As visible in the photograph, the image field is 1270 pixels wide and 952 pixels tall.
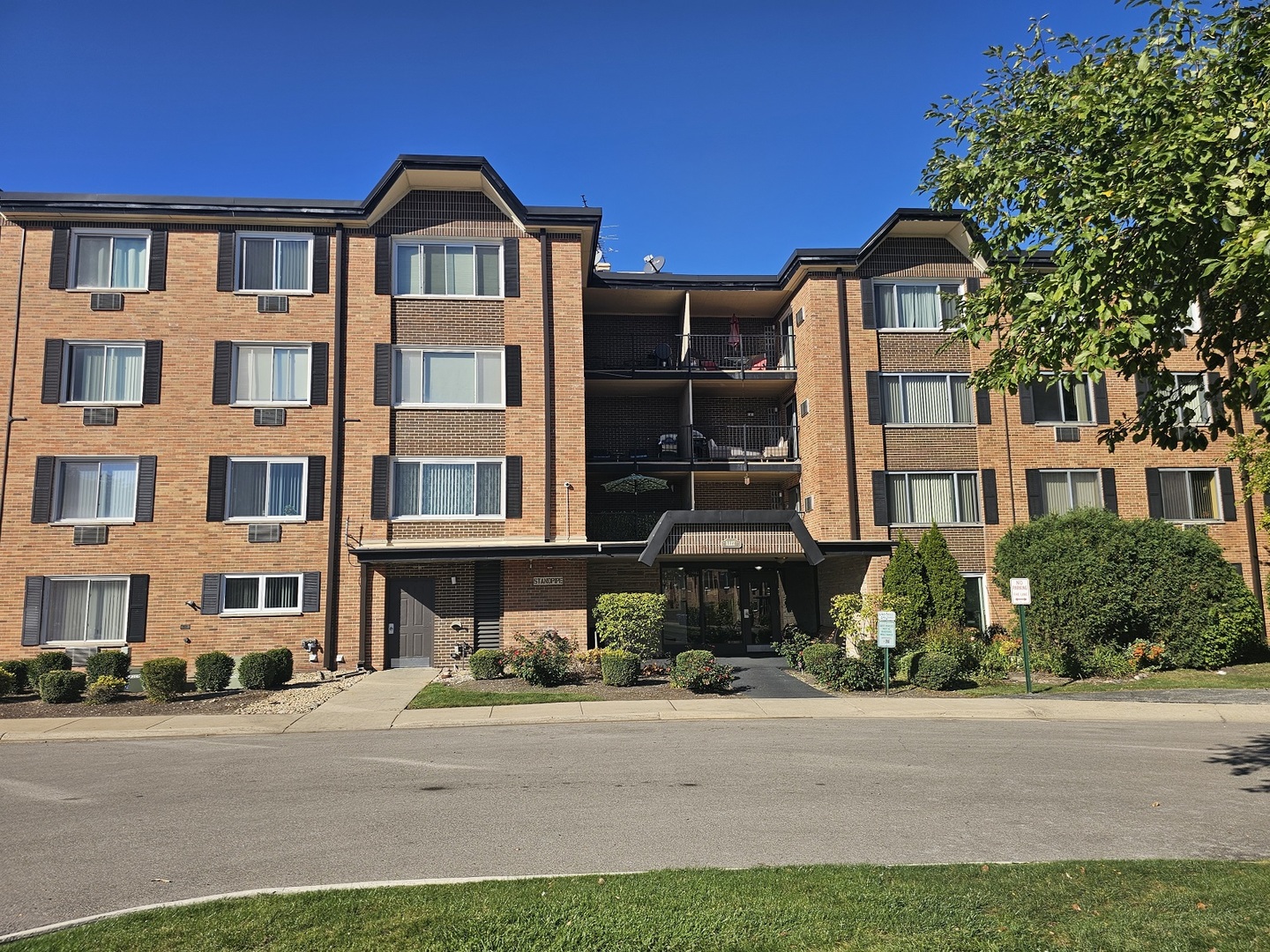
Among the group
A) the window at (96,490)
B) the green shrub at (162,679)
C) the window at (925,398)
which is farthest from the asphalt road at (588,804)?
the window at (925,398)

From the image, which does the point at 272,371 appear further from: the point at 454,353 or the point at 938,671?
the point at 938,671

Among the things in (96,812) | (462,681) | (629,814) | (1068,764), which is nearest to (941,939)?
(629,814)

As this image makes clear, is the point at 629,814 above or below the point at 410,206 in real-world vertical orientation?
below

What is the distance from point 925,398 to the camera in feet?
77.8

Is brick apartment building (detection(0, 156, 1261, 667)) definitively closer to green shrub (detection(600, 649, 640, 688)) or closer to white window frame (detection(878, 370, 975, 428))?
white window frame (detection(878, 370, 975, 428))

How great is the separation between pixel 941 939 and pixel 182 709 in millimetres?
15081

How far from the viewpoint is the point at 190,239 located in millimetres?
21406

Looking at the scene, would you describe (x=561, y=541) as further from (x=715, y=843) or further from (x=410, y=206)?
(x=715, y=843)

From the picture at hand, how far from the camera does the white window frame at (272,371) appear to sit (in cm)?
Answer: 2100

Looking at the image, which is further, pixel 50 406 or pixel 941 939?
pixel 50 406

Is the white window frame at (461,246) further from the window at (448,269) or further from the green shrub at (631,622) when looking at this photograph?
the green shrub at (631,622)

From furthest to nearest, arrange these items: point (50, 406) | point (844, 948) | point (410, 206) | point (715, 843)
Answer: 1. point (410, 206)
2. point (50, 406)
3. point (715, 843)
4. point (844, 948)

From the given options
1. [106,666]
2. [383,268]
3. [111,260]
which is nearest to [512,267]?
[383,268]

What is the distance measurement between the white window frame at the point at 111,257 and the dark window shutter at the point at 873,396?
1860 centimetres
